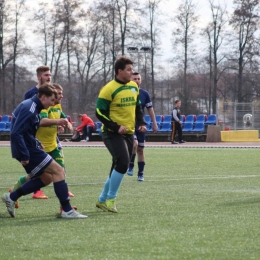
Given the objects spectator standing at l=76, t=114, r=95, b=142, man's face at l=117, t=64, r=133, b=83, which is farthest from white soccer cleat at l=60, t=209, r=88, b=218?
spectator standing at l=76, t=114, r=95, b=142

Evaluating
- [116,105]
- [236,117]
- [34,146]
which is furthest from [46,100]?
[236,117]

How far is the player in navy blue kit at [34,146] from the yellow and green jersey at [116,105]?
2.87 feet

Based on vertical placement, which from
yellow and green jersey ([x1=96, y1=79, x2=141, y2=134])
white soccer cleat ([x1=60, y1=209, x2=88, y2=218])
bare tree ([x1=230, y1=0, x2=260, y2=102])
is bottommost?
white soccer cleat ([x1=60, y1=209, x2=88, y2=218])

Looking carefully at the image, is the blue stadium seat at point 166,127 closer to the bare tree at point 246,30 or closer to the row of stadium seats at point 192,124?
the row of stadium seats at point 192,124

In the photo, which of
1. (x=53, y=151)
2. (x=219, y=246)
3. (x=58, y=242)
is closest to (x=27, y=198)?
(x=53, y=151)

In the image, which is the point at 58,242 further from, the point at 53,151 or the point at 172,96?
the point at 172,96

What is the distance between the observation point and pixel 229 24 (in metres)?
54.4

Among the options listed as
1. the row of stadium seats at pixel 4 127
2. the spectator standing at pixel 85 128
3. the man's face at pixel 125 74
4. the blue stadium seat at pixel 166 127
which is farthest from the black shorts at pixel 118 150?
the row of stadium seats at pixel 4 127

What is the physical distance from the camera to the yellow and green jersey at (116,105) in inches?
348

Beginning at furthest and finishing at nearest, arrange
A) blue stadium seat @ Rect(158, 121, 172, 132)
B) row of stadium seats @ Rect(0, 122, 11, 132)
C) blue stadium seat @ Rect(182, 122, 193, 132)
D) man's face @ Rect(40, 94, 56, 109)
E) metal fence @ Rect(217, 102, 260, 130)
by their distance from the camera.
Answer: row of stadium seats @ Rect(0, 122, 11, 132)
blue stadium seat @ Rect(158, 121, 172, 132)
blue stadium seat @ Rect(182, 122, 193, 132)
metal fence @ Rect(217, 102, 260, 130)
man's face @ Rect(40, 94, 56, 109)

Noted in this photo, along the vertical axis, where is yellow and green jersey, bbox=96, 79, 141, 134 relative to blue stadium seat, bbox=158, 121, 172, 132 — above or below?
above

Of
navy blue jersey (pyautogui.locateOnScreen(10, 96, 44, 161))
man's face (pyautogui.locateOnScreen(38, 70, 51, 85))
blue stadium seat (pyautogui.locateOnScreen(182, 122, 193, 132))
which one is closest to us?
navy blue jersey (pyautogui.locateOnScreen(10, 96, 44, 161))

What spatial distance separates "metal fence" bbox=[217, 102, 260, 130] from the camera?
3947 cm

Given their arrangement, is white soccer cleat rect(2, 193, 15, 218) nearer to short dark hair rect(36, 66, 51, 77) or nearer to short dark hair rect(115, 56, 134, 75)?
short dark hair rect(115, 56, 134, 75)
